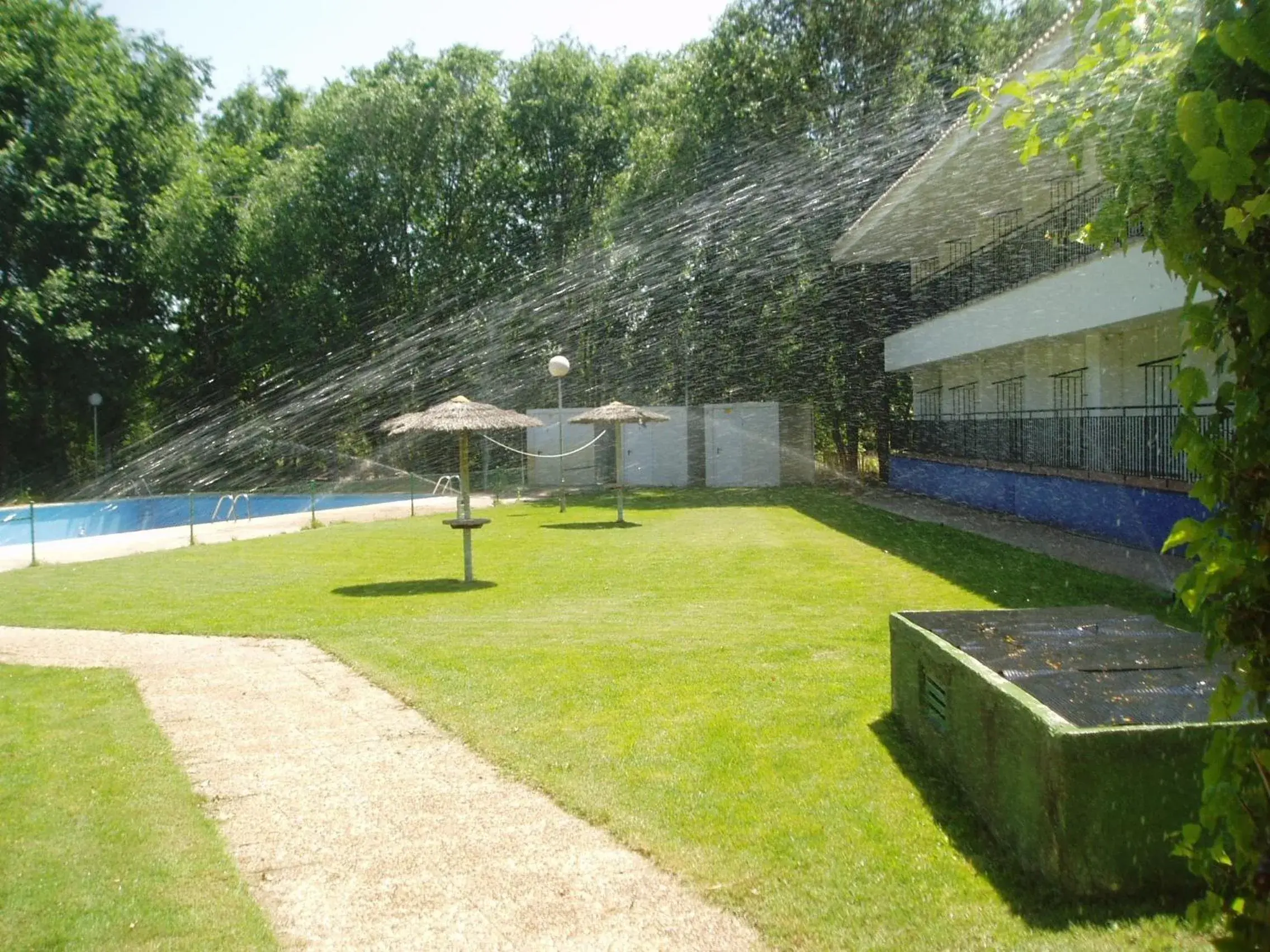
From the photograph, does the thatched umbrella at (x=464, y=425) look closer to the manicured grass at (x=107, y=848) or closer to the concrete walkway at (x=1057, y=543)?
the manicured grass at (x=107, y=848)

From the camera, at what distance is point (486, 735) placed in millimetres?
5418

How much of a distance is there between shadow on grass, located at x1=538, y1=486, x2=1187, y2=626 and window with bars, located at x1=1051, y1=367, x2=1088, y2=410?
3123mm

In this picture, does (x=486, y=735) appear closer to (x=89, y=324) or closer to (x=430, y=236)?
(x=89, y=324)

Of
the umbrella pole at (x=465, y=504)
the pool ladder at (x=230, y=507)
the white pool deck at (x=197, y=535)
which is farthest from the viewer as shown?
the pool ladder at (x=230, y=507)

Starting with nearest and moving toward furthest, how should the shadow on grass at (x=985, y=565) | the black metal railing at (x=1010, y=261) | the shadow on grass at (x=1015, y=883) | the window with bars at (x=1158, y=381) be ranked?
the shadow on grass at (x=1015, y=883) < the shadow on grass at (x=985, y=565) < the window with bars at (x=1158, y=381) < the black metal railing at (x=1010, y=261)

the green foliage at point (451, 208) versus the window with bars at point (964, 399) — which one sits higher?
the green foliage at point (451, 208)

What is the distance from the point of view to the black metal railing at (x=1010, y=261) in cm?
1473

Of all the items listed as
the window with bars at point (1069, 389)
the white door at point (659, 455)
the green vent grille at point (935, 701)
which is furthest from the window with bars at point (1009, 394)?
the green vent grille at point (935, 701)

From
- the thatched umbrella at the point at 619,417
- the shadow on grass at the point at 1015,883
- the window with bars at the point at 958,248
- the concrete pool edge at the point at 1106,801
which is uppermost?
the window with bars at the point at 958,248

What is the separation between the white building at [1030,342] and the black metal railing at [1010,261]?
0.05 m

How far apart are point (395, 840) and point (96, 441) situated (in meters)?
31.1

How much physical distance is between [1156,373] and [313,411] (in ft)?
94.3

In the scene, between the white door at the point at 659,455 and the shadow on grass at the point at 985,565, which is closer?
the shadow on grass at the point at 985,565

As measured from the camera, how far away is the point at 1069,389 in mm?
17844
